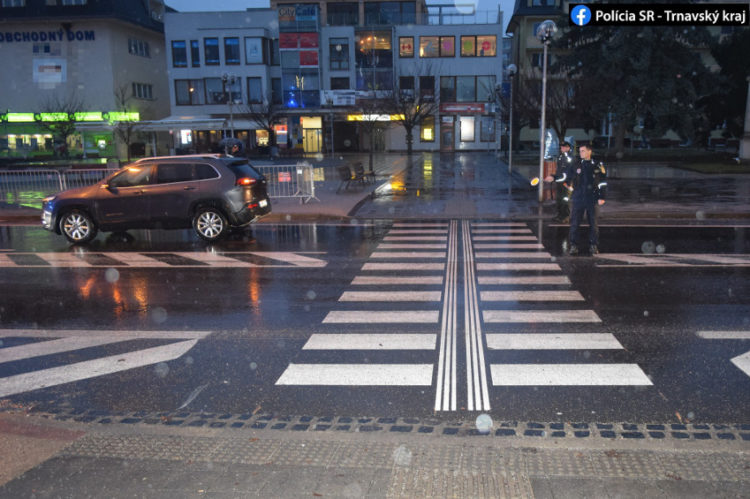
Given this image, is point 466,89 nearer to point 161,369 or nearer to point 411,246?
point 411,246

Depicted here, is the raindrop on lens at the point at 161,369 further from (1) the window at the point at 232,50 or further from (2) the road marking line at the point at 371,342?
(1) the window at the point at 232,50

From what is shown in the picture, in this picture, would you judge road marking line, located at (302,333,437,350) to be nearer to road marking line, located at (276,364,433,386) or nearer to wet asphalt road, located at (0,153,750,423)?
wet asphalt road, located at (0,153,750,423)

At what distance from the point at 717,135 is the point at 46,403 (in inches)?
2808

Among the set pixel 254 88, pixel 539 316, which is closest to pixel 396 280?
pixel 539 316

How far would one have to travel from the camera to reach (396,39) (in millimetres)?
56875

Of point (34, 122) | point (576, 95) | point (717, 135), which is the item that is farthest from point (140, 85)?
point (717, 135)

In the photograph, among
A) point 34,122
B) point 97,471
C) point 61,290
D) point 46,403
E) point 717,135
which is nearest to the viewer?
point 97,471

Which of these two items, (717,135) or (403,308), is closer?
(403,308)

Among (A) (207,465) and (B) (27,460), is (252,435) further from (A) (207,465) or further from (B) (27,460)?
(B) (27,460)

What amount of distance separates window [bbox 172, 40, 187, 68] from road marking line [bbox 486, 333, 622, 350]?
5712 cm

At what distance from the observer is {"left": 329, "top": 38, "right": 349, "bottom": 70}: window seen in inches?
2247

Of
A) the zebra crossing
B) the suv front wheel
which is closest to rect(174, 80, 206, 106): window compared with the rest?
the suv front wheel

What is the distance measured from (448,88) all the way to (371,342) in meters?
53.4

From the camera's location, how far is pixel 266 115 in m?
53.3
